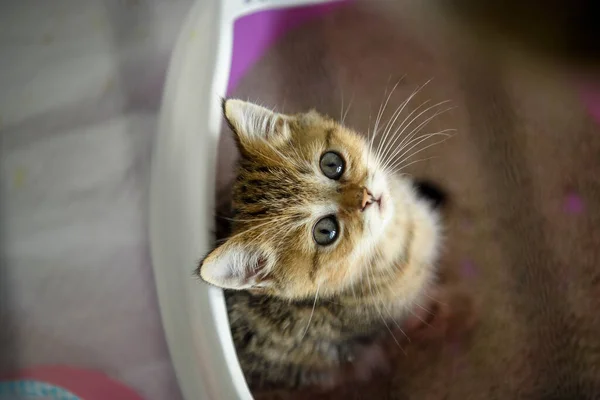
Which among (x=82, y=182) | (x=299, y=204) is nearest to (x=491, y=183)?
(x=299, y=204)

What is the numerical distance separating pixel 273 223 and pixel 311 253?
0.10 metres

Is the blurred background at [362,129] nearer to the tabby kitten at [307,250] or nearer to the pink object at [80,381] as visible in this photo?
the pink object at [80,381]

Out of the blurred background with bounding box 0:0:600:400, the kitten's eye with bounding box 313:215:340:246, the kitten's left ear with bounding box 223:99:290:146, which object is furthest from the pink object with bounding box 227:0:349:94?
the kitten's eye with bounding box 313:215:340:246

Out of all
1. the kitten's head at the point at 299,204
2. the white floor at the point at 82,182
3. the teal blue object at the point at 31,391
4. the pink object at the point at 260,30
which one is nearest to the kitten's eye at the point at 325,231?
the kitten's head at the point at 299,204

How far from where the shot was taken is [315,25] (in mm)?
1568

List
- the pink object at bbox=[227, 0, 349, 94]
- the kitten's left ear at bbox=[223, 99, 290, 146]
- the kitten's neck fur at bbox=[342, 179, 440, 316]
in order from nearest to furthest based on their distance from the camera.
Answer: the kitten's left ear at bbox=[223, 99, 290, 146] → the kitten's neck fur at bbox=[342, 179, 440, 316] → the pink object at bbox=[227, 0, 349, 94]

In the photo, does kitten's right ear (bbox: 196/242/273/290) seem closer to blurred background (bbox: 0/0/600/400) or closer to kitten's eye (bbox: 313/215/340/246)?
kitten's eye (bbox: 313/215/340/246)

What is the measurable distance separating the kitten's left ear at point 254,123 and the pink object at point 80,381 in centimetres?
83

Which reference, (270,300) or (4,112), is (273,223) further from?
(4,112)

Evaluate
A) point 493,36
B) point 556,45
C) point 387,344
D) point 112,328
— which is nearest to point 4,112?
point 112,328

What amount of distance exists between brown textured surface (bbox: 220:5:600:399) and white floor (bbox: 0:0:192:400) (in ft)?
1.17

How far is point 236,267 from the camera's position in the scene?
94 cm

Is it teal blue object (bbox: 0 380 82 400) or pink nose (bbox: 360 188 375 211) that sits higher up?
pink nose (bbox: 360 188 375 211)

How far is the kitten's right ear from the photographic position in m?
0.85
